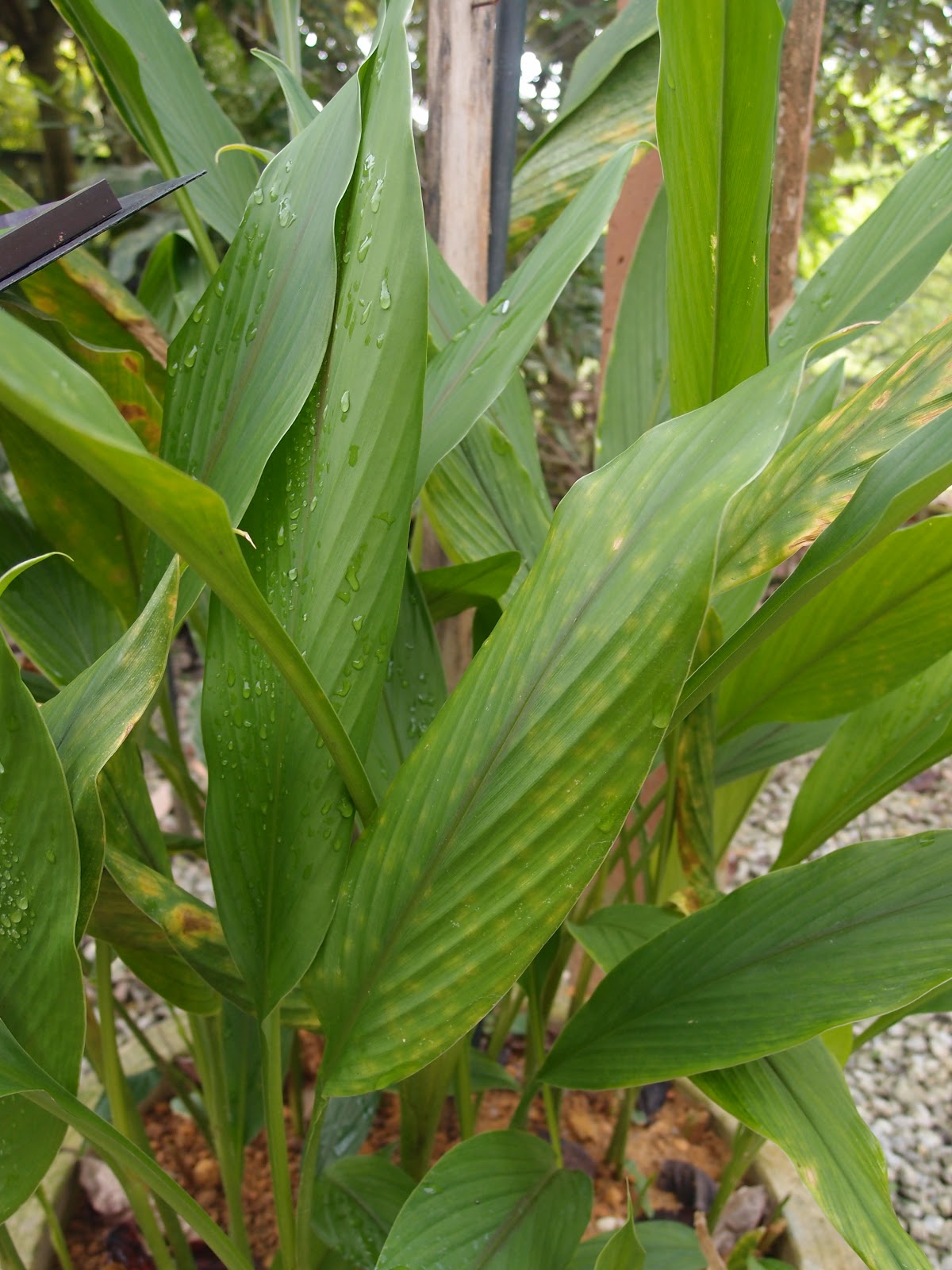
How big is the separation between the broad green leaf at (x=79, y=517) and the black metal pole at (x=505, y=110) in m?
0.36

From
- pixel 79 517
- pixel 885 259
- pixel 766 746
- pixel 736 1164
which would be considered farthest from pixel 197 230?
pixel 736 1164

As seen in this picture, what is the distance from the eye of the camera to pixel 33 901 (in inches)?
15.1

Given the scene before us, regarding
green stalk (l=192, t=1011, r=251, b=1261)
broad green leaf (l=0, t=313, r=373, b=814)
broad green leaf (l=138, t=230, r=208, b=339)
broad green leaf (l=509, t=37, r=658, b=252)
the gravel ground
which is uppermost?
broad green leaf (l=138, t=230, r=208, b=339)

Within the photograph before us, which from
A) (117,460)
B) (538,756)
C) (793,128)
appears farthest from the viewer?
(793,128)

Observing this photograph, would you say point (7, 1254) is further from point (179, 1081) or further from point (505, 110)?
point (505, 110)

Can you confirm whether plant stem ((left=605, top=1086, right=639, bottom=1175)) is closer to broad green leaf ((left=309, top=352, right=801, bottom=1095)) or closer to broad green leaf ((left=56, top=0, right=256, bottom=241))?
broad green leaf ((left=309, top=352, right=801, bottom=1095))

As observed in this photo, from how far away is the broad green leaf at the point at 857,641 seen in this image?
1.59 ft

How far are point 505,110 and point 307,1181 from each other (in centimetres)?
71

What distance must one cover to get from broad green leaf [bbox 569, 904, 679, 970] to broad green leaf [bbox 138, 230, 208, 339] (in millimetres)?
497

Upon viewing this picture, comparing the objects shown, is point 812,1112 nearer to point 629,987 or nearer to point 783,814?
point 629,987

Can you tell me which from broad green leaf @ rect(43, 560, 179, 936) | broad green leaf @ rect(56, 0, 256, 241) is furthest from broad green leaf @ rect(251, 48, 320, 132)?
broad green leaf @ rect(43, 560, 179, 936)

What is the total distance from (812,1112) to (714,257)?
→ 404 millimetres

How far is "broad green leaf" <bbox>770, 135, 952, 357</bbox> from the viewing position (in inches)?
22.5

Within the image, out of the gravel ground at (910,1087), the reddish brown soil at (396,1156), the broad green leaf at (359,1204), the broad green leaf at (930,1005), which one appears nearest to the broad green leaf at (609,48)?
the broad green leaf at (930,1005)
